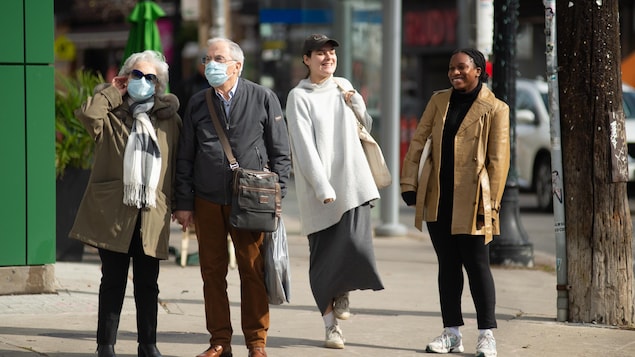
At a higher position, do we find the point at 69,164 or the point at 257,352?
the point at 69,164

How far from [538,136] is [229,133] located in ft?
36.1

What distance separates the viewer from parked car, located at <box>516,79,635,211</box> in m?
16.5

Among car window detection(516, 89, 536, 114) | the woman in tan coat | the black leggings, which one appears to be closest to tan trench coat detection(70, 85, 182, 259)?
the woman in tan coat

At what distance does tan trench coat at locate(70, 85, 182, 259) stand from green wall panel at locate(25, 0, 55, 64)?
2.17 m

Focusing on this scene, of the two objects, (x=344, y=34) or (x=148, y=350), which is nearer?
(x=148, y=350)

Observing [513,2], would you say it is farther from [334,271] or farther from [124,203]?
[124,203]

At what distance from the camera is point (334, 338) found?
691cm

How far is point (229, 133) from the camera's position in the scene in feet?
20.8

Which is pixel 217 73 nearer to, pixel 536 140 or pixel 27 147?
pixel 27 147

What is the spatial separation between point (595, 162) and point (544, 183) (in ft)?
30.3

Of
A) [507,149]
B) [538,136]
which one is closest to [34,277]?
[507,149]

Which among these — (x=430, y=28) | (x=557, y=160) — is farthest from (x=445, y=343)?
(x=430, y=28)

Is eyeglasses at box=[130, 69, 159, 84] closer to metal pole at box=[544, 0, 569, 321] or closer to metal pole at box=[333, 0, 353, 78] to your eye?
metal pole at box=[544, 0, 569, 321]

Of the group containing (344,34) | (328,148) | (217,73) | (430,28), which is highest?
(430,28)
